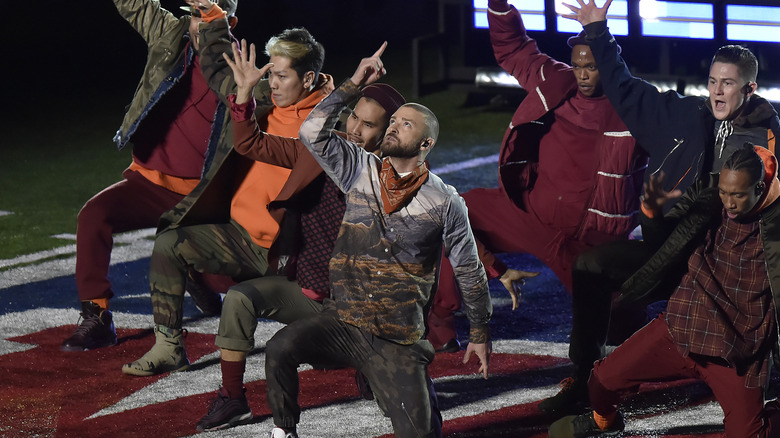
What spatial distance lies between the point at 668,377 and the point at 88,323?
2832 millimetres

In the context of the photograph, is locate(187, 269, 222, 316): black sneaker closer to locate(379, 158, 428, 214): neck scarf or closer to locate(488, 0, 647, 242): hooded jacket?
locate(488, 0, 647, 242): hooded jacket

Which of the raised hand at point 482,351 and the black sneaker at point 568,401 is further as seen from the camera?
the black sneaker at point 568,401

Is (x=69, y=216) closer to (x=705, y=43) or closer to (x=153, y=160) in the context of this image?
(x=153, y=160)

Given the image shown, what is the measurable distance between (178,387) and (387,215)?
1.59 m

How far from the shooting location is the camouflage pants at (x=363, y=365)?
418 cm

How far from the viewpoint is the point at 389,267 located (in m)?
4.17

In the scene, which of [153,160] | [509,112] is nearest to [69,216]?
[153,160]

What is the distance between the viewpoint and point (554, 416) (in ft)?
16.2

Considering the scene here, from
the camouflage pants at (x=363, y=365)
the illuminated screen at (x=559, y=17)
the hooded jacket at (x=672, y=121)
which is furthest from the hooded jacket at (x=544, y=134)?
the illuminated screen at (x=559, y=17)

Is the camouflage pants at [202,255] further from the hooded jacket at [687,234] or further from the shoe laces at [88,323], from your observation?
the hooded jacket at [687,234]

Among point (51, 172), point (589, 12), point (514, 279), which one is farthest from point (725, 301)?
point (51, 172)

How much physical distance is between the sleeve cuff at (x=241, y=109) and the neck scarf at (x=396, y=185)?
2.25 ft

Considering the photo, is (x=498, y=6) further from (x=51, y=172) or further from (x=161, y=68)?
(x=51, y=172)

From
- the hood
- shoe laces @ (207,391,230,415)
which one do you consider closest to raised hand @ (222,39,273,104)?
shoe laces @ (207,391,230,415)
